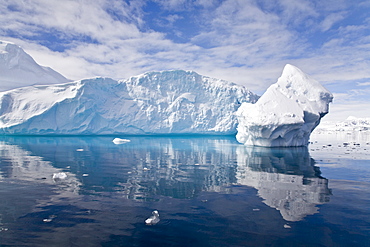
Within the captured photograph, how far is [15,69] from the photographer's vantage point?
151 feet

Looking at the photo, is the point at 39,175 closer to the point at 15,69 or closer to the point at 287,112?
the point at 287,112

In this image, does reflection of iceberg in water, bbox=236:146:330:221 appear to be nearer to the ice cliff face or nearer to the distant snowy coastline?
the distant snowy coastline

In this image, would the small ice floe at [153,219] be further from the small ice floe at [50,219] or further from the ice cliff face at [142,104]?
the ice cliff face at [142,104]

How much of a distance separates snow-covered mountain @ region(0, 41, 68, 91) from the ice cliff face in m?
11.0

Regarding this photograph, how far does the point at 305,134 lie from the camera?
81.7ft

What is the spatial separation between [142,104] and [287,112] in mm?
25300

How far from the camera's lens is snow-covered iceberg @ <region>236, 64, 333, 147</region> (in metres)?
21.1

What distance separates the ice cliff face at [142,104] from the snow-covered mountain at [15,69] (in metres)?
11.0

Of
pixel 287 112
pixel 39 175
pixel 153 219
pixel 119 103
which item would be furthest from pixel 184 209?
pixel 119 103

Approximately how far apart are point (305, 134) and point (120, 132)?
27423mm

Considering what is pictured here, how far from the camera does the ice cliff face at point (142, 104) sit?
3603 centimetres

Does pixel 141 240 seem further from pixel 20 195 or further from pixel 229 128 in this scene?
pixel 229 128

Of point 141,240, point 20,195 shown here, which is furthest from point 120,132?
point 141,240

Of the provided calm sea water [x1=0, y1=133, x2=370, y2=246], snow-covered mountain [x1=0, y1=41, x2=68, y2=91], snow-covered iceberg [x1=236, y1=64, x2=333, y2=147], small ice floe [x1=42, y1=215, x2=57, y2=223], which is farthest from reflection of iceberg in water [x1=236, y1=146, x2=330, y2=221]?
snow-covered mountain [x1=0, y1=41, x2=68, y2=91]
